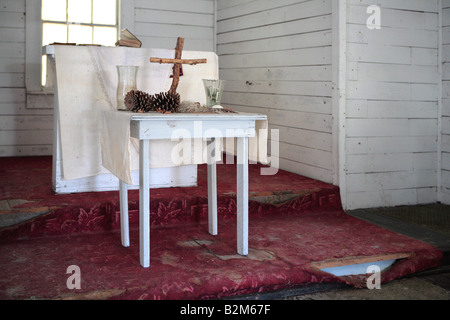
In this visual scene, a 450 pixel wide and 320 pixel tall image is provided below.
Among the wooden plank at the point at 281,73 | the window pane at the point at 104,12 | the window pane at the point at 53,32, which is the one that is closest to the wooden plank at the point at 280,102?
the wooden plank at the point at 281,73

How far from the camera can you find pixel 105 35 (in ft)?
16.5

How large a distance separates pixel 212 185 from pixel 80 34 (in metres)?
2.85

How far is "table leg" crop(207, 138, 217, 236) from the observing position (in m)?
2.81

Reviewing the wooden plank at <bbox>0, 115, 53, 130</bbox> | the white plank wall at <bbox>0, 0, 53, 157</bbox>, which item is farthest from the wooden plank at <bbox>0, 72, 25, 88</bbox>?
the wooden plank at <bbox>0, 115, 53, 130</bbox>

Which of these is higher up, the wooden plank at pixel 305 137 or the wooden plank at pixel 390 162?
the wooden plank at pixel 305 137

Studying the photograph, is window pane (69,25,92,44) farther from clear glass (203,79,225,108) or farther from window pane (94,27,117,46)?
clear glass (203,79,225,108)

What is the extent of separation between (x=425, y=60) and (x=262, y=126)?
75.5 inches

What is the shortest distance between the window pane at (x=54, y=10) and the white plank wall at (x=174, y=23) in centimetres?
72

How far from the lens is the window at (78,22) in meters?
4.78

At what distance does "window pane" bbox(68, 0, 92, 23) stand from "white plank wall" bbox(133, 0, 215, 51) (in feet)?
1.59

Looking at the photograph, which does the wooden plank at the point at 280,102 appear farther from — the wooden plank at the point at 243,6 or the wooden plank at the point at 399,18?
the wooden plank at the point at 243,6

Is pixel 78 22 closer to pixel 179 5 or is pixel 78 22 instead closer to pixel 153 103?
pixel 179 5
